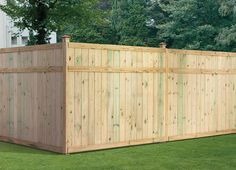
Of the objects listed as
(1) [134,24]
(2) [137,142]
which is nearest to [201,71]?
(2) [137,142]

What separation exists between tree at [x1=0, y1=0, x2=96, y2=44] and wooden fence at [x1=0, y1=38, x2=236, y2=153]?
3.65 meters

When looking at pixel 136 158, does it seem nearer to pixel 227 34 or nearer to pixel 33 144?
pixel 33 144

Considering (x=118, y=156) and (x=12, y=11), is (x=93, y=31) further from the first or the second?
(x=118, y=156)

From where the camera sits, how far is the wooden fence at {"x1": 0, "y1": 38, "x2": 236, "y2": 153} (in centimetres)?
974

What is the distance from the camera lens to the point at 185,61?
11.9 meters

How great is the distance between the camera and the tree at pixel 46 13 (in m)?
14.7

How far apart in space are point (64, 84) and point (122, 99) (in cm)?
153

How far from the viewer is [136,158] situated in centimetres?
920

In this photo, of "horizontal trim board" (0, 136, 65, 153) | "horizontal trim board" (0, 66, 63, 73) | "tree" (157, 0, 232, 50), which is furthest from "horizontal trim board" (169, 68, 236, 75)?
"tree" (157, 0, 232, 50)

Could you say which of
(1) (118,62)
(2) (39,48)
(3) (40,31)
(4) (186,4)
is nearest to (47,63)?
(2) (39,48)

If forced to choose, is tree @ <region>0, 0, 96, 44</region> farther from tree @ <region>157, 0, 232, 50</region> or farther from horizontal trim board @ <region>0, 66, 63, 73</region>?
tree @ <region>157, 0, 232, 50</region>

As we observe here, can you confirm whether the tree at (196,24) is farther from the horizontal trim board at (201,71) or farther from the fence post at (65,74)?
the fence post at (65,74)

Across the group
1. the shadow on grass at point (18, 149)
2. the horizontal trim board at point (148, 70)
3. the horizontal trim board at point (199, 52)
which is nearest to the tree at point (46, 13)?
the horizontal trim board at point (199, 52)

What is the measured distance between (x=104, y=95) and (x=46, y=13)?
555 centimetres
